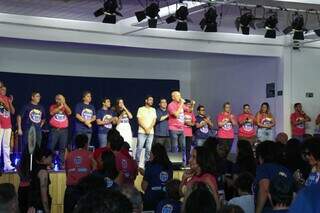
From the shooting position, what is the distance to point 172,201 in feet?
17.0

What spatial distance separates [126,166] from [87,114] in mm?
5272

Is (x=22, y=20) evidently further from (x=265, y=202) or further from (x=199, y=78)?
(x=265, y=202)

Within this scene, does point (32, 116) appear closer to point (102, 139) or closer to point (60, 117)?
point (60, 117)

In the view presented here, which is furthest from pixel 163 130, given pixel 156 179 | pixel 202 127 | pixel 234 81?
pixel 156 179

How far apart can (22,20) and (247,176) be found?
7782mm

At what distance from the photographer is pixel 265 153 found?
210 inches

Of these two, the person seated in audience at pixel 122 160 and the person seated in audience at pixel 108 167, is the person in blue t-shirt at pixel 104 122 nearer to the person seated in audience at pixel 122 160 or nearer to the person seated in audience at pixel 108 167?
the person seated in audience at pixel 122 160

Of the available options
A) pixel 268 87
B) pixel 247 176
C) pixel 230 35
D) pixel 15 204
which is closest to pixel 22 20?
pixel 230 35

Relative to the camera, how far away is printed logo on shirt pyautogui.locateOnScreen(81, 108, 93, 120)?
474 inches

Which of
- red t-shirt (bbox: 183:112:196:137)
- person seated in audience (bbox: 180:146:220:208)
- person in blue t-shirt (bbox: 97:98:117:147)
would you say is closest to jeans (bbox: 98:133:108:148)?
person in blue t-shirt (bbox: 97:98:117:147)

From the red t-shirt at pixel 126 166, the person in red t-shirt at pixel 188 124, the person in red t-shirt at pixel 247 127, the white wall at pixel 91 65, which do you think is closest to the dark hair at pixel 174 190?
the red t-shirt at pixel 126 166

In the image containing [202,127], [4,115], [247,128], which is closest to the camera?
[4,115]

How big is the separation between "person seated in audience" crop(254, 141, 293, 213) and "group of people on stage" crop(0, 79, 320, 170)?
21.5 feet

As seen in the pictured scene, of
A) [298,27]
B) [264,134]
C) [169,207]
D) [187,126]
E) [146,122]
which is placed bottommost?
[169,207]
